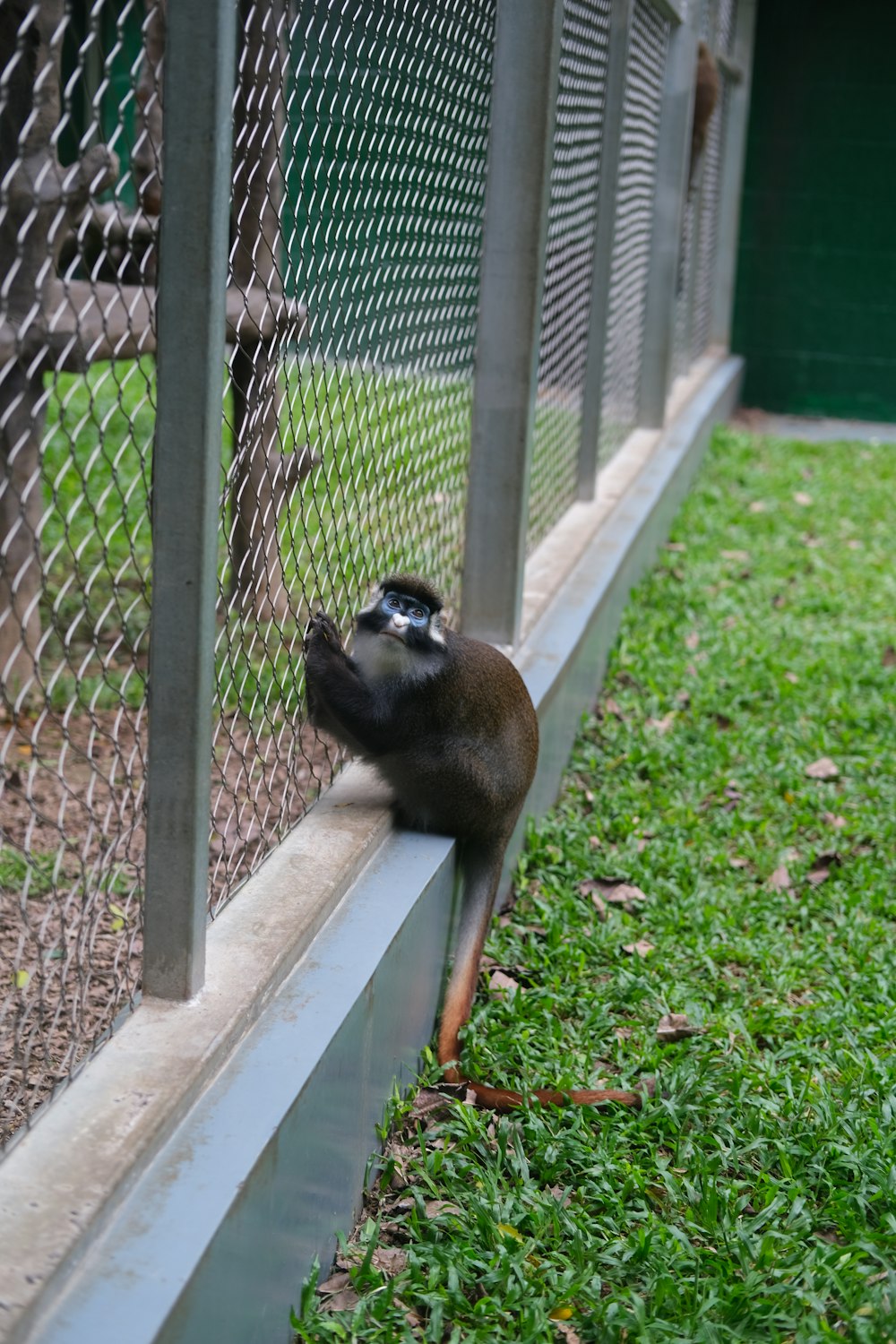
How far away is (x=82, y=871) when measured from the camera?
2.41 m

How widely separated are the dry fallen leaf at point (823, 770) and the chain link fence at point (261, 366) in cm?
135

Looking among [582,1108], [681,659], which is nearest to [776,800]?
[681,659]

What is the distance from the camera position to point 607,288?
19.9 feet

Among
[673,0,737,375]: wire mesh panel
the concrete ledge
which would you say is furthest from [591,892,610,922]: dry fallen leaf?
[673,0,737,375]: wire mesh panel

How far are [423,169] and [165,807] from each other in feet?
6.87

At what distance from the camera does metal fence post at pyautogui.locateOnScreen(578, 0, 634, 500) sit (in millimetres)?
5793

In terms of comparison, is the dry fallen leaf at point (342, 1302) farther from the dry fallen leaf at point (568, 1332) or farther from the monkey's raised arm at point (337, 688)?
the monkey's raised arm at point (337, 688)

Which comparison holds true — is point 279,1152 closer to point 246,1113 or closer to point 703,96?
point 246,1113

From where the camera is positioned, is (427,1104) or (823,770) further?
(823,770)

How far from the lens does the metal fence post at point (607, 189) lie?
579 cm

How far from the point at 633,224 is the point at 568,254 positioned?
182 centimetres

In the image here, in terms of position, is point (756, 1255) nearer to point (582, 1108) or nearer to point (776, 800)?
point (582, 1108)

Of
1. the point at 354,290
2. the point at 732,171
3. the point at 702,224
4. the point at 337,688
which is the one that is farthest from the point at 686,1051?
the point at 732,171

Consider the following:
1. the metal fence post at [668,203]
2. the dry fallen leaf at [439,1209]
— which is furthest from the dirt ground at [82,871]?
the metal fence post at [668,203]
